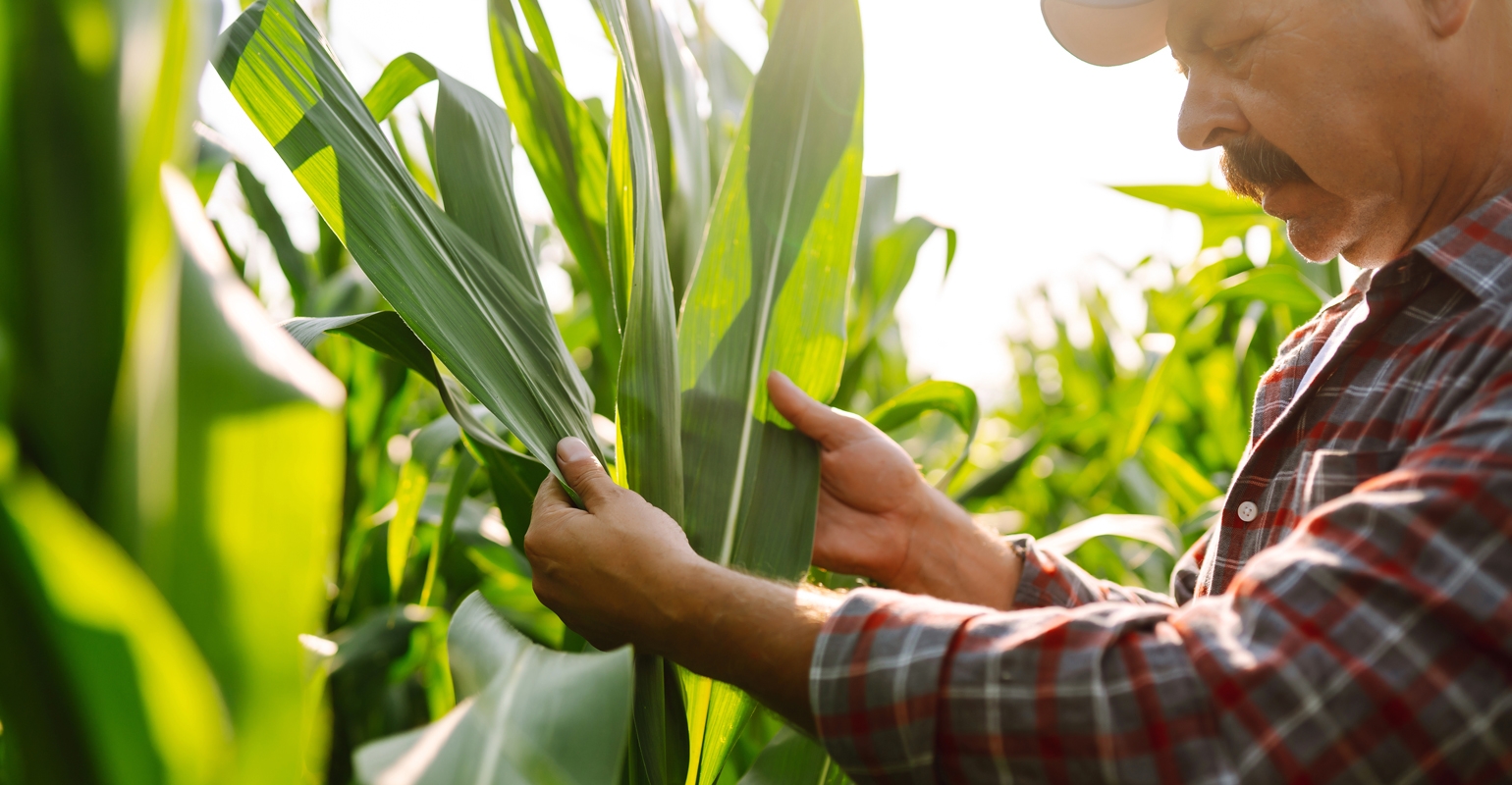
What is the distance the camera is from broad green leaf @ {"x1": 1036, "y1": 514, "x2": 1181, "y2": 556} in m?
0.81

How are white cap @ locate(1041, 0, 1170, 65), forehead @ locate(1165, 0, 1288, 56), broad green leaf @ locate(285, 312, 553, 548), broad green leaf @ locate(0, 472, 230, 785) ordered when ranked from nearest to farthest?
broad green leaf @ locate(0, 472, 230, 785) < broad green leaf @ locate(285, 312, 553, 548) < forehead @ locate(1165, 0, 1288, 56) < white cap @ locate(1041, 0, 1170, 65)

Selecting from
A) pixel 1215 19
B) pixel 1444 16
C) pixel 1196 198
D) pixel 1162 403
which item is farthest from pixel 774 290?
pixel 1162 403

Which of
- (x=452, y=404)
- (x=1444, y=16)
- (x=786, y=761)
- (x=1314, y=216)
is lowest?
(x=786, y=761)

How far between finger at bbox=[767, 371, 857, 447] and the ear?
0.47 m

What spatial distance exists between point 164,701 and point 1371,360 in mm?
647

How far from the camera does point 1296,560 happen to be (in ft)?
1.31

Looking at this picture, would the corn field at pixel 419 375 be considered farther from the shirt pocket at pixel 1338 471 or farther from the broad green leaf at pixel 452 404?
the shirt pocket at pixel 1338 471

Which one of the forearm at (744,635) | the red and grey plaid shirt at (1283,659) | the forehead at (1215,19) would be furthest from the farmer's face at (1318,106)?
the forearm at (744,635)

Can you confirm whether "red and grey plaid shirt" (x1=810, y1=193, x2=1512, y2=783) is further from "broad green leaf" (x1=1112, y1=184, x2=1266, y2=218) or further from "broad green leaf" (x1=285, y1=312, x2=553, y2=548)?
"broad green leaf" (x1=1112, y1=184, x2=1266, y2=218)

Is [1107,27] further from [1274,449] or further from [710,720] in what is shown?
[710,720]

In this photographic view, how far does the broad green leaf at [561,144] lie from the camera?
64 centimetres

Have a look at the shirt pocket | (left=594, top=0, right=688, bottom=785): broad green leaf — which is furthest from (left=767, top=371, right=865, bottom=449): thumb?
the shirt pocket

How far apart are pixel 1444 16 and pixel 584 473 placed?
62 centimetres

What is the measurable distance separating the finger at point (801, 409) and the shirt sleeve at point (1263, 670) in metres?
0.21
